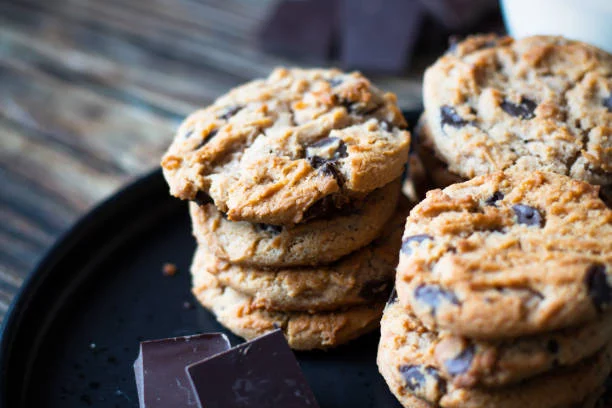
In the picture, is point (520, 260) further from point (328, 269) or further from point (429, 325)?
point (328, 269)

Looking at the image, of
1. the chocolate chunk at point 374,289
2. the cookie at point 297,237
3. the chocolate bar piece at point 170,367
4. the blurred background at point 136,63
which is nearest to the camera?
the chocolate bar piece at point 170,367

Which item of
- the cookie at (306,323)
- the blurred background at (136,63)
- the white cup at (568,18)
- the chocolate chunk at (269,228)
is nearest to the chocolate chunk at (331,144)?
the chocolate chunk at (269,228)

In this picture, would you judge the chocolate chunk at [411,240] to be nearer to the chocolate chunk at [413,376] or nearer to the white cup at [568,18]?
the chocolate chunk at [413,376]

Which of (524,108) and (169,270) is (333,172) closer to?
(524,108)

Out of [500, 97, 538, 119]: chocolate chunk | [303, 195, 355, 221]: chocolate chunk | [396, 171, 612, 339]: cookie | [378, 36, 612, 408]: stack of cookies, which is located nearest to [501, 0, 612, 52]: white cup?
[378, 36, 612, 408]: stack of cookies

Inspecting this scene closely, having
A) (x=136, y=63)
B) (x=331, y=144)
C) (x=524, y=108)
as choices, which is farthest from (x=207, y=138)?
(x=136, y=63)
